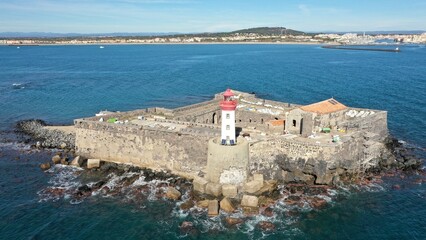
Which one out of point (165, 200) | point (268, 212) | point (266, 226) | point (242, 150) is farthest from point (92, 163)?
point (266, 226)

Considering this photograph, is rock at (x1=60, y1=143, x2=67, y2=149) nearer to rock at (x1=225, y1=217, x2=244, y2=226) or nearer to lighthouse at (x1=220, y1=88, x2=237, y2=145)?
lighthouse at (x1=220, y1=88, x2=237, y2=145)

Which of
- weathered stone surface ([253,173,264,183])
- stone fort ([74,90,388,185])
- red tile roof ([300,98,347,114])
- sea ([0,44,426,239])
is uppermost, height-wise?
red tile roof ([300,98,347,114])

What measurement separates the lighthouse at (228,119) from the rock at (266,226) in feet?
24.4

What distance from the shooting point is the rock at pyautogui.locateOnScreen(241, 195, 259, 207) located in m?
29.9

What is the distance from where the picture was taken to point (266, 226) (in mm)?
27188

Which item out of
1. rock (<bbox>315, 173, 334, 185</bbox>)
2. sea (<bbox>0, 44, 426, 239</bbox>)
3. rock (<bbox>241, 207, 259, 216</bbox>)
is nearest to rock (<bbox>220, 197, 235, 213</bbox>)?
rock (<bbox>241, 207, 259, 216</bbox>)

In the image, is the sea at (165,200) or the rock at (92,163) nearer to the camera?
the sea at (165,200)

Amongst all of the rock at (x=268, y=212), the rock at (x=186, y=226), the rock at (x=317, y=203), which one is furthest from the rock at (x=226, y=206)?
the rock at (x=317, y=203)

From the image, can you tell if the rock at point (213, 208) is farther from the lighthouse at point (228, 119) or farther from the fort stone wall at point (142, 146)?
the fort stone wall at point (142, 146)

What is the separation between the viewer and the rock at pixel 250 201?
29867 millimetres

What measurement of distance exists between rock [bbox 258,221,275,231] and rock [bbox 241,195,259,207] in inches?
90.7

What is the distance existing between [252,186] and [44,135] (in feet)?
95.0

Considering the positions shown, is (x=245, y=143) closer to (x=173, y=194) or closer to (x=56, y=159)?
(x=173, y=194)

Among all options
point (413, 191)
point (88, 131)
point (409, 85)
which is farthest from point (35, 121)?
point (409, 85)
